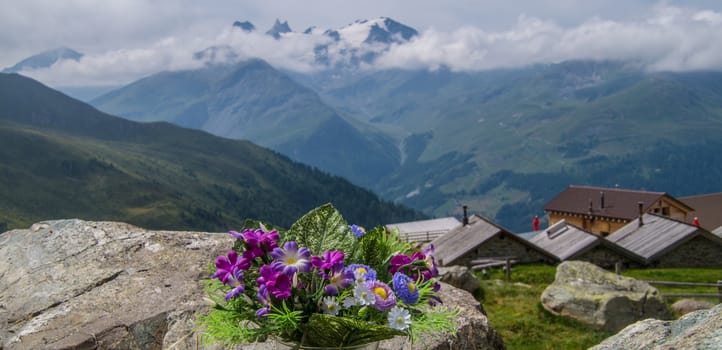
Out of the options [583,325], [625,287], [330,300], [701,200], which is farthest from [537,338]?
[701,200]

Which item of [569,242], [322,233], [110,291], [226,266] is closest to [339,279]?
[322,233]

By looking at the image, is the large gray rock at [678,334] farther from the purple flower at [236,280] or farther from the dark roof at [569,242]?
the dark roof at [569,242]

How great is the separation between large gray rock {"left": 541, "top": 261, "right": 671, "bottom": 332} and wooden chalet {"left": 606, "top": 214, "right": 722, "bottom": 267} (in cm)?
2479

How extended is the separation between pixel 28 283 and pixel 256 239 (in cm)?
414

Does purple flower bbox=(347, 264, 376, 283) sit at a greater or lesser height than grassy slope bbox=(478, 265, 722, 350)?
greater

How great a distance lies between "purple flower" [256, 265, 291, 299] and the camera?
140 inches

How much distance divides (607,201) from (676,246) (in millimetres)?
30199

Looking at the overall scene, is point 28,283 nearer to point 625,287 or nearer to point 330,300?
point 330,300

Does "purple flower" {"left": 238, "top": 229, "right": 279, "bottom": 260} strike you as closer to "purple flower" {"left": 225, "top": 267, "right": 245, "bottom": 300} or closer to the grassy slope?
"purple flower" {"left": 225, "top": 267, "right": 245, "bottom": 300}

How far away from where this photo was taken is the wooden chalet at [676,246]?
42375 mm

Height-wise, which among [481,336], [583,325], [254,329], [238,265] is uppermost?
[238,265]

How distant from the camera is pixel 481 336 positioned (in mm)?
5824

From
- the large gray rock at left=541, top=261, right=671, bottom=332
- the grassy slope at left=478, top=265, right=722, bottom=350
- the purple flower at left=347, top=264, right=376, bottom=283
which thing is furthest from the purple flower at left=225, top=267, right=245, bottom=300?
the large gray rock at left=541, top=261, right=671, bottom=332

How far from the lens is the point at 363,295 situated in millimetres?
3584
